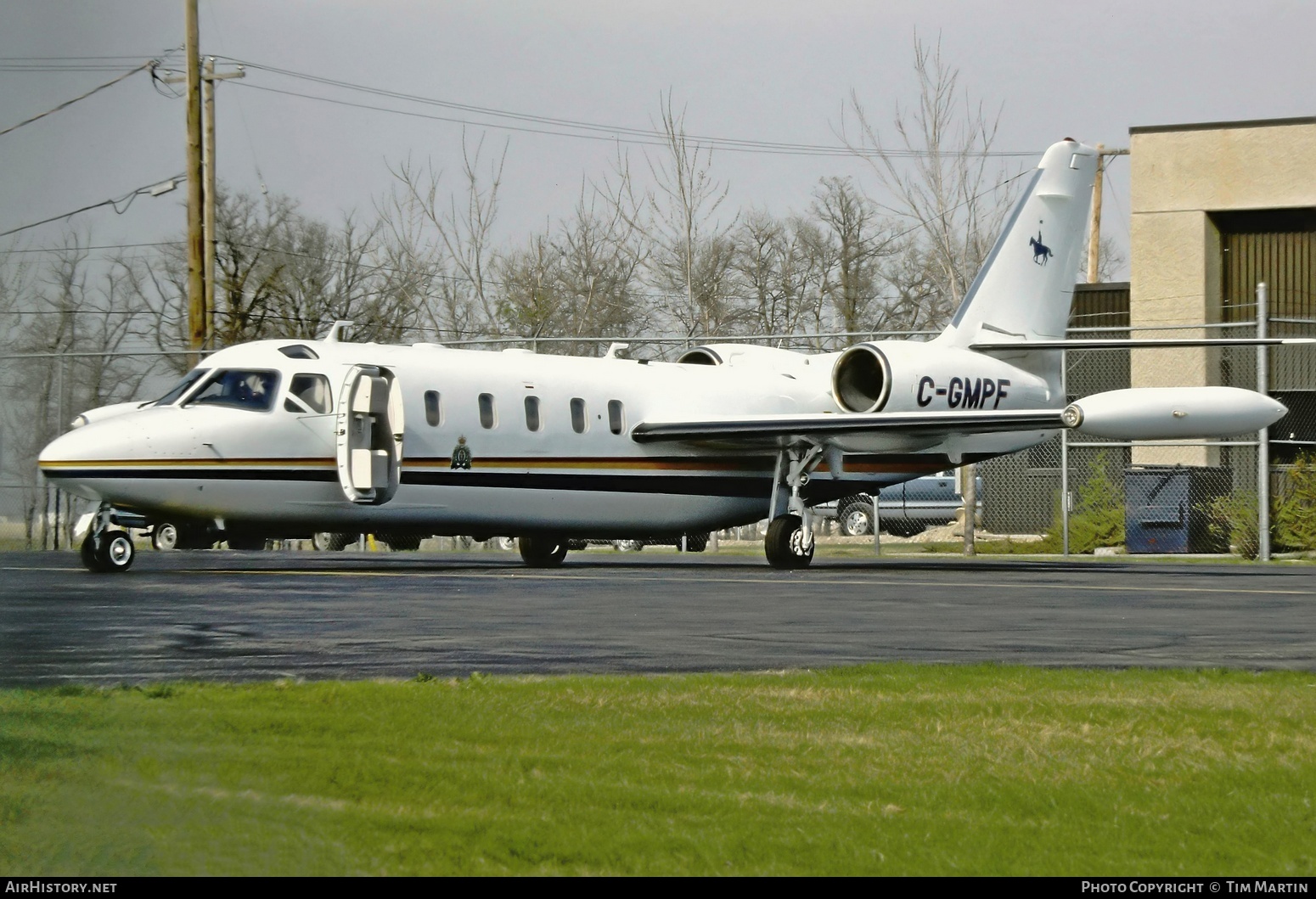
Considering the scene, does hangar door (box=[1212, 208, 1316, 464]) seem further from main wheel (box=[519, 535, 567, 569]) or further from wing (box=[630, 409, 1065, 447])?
main wheel (box=[519, 535, 567, 569])

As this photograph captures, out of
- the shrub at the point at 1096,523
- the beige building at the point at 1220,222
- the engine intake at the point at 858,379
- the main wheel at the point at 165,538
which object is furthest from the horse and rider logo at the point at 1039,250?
the main wheel at the point at 165,538

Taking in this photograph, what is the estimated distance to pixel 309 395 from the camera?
60.7ft

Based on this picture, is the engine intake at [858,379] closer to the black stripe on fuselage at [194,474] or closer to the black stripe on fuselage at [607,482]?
the black stripe on fuselage at [607,482]

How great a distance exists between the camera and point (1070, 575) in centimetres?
1973

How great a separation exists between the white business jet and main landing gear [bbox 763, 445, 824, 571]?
0.03 metres

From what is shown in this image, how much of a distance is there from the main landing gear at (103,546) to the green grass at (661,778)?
11.2 m

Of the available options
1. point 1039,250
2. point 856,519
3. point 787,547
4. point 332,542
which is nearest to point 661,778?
point 787,547

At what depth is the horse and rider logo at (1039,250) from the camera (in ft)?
82.8

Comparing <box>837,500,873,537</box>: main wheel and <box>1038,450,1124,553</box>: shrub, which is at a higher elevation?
<box>1038,450,1124,553</box>: shrub

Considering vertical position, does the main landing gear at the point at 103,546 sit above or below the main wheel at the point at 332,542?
above

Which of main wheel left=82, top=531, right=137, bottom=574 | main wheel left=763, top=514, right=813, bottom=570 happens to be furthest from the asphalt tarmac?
main wheel left=763, top=514, right=813, bottom=570

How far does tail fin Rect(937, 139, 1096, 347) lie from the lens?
80.6 feet

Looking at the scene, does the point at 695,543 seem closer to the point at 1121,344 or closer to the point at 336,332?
the point at 1121,344

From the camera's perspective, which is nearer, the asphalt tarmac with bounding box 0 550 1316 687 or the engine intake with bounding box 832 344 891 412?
the asphalt tarmac with bounding box 0 550 1316 687
